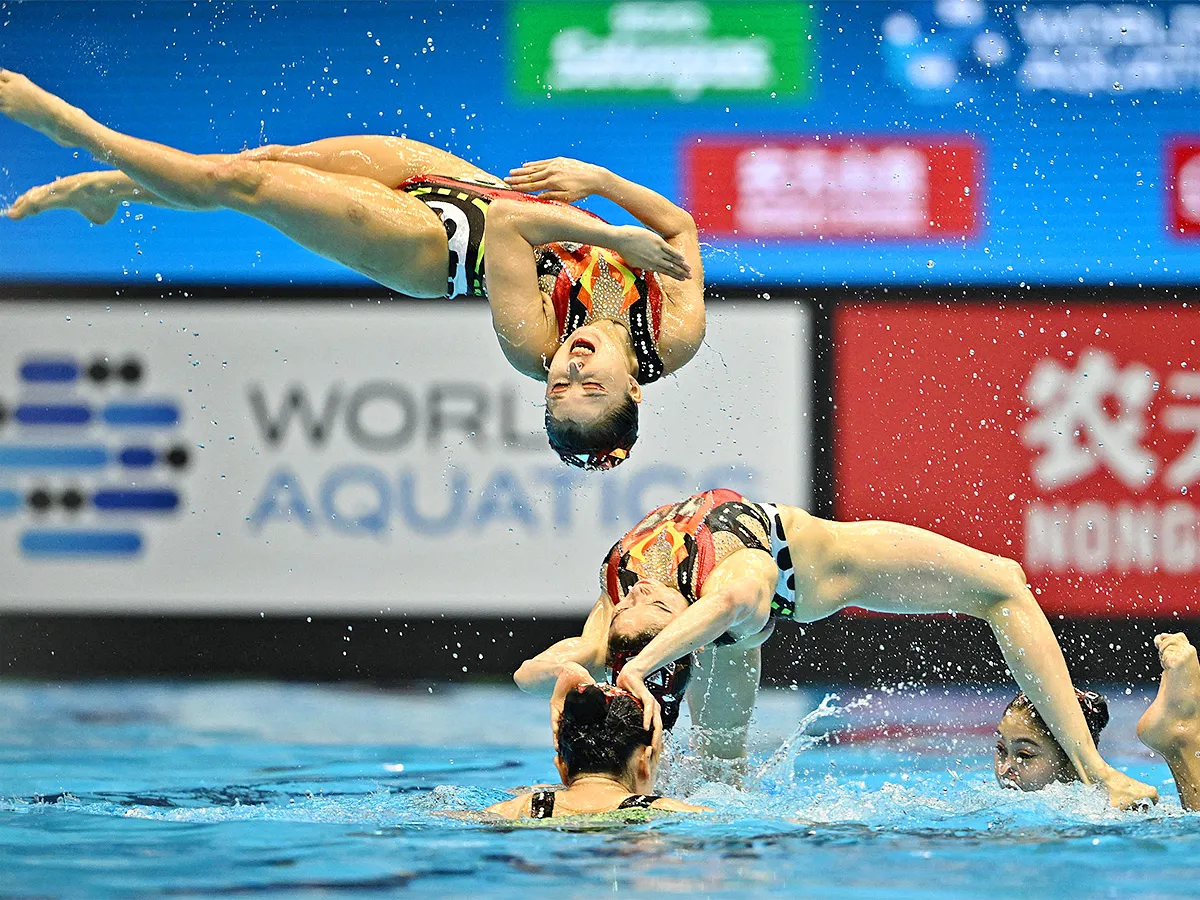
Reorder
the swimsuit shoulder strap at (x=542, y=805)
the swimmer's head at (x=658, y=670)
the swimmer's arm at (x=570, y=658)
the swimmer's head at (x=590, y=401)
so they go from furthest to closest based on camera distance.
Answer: the swimmer's head at (x=590, y=401)
the swimmer's head at (x=658, y=670)
the swimmer's arm at (x=570, y=658)
the swimsuit shoulder strap at (x=542, y=805)

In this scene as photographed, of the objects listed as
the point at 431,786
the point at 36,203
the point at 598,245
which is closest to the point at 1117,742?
the point at 431,786

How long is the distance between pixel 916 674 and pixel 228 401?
351cm

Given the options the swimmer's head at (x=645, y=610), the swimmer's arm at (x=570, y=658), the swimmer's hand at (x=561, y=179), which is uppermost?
the swimmer's hand at (x=561, y=179)

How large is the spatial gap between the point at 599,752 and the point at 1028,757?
148 centimetres

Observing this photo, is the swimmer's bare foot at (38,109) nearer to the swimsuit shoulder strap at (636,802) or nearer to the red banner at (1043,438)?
the swimsuit shoulder strap at (636,802)

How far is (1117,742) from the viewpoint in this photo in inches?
246

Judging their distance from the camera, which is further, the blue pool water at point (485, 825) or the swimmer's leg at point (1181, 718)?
the swimmer's leg at point (1181, 718)

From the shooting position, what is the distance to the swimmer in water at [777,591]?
433 centimetres

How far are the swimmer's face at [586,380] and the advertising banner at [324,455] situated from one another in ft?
11.1

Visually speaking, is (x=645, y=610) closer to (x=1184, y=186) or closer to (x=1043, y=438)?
(x=1043, y=438)

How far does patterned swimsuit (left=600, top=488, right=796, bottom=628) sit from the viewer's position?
179 inches

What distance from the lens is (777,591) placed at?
15.8 feet

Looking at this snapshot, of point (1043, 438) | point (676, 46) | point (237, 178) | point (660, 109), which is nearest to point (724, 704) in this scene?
point (237, 178)

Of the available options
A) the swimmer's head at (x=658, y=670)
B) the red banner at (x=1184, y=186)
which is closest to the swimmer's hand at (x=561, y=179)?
the swimmer's head at (x=658, y=670)
